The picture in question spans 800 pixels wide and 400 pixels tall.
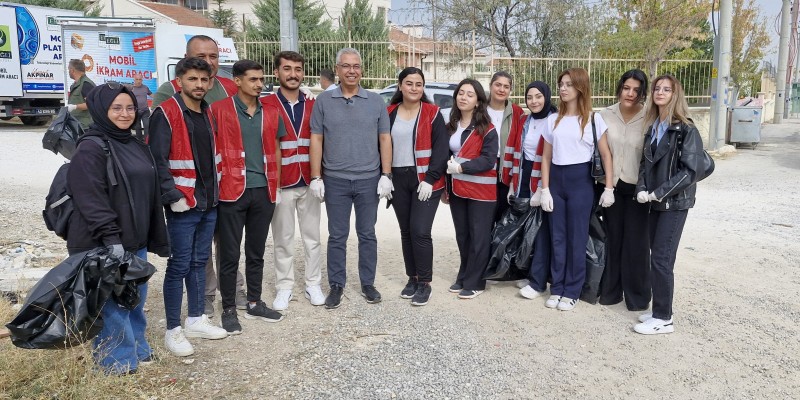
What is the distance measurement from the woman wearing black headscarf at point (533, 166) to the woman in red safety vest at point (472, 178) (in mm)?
295

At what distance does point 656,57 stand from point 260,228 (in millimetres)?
16056

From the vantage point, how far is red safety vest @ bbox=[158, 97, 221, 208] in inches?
165

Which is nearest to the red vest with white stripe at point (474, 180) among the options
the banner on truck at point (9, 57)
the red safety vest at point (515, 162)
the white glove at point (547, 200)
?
the red safety vest at point (515, 162)

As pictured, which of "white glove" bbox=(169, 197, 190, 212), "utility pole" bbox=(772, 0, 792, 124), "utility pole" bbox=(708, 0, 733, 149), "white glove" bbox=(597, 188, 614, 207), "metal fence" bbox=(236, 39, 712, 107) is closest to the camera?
"white glove" bbox=(169, 197, 190, 212)

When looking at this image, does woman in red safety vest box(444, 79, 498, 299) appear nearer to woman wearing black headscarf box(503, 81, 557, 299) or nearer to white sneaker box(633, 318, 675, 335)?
woman wearing black headscarf box(503, 81, 557, 299)

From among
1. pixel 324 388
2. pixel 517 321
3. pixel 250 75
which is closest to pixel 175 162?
pixel 250 75

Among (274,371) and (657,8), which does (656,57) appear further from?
(274,371)

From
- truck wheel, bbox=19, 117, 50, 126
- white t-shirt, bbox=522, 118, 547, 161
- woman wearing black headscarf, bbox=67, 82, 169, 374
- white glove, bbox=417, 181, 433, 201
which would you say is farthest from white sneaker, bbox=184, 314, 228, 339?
truck wheel, bbox=19, 117, 50, 126

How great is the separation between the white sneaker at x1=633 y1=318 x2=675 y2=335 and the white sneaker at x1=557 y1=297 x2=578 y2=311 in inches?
22.2

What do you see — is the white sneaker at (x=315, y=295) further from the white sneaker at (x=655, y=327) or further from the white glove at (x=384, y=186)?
the white sneaker at (x=655, y=327)

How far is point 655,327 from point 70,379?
3714mm

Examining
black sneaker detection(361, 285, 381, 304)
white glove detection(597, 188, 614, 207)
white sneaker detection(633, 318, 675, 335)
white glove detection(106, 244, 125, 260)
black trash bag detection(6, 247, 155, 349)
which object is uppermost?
white glove detection(597, 188, 614, 207)

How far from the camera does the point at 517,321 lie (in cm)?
A: 500

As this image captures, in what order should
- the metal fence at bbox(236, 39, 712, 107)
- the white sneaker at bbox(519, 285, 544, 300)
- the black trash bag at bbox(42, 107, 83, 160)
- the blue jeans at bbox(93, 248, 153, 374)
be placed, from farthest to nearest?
1. the metal fence at bbox(236, 39, 712, 107)
2. the black trash bag at bbox(42, 107, 83, 160)
3. the white sneaker at bbox(519, 285, 544, 300)
4. the blue jeans at bbox(93, 248, 153, 374)
